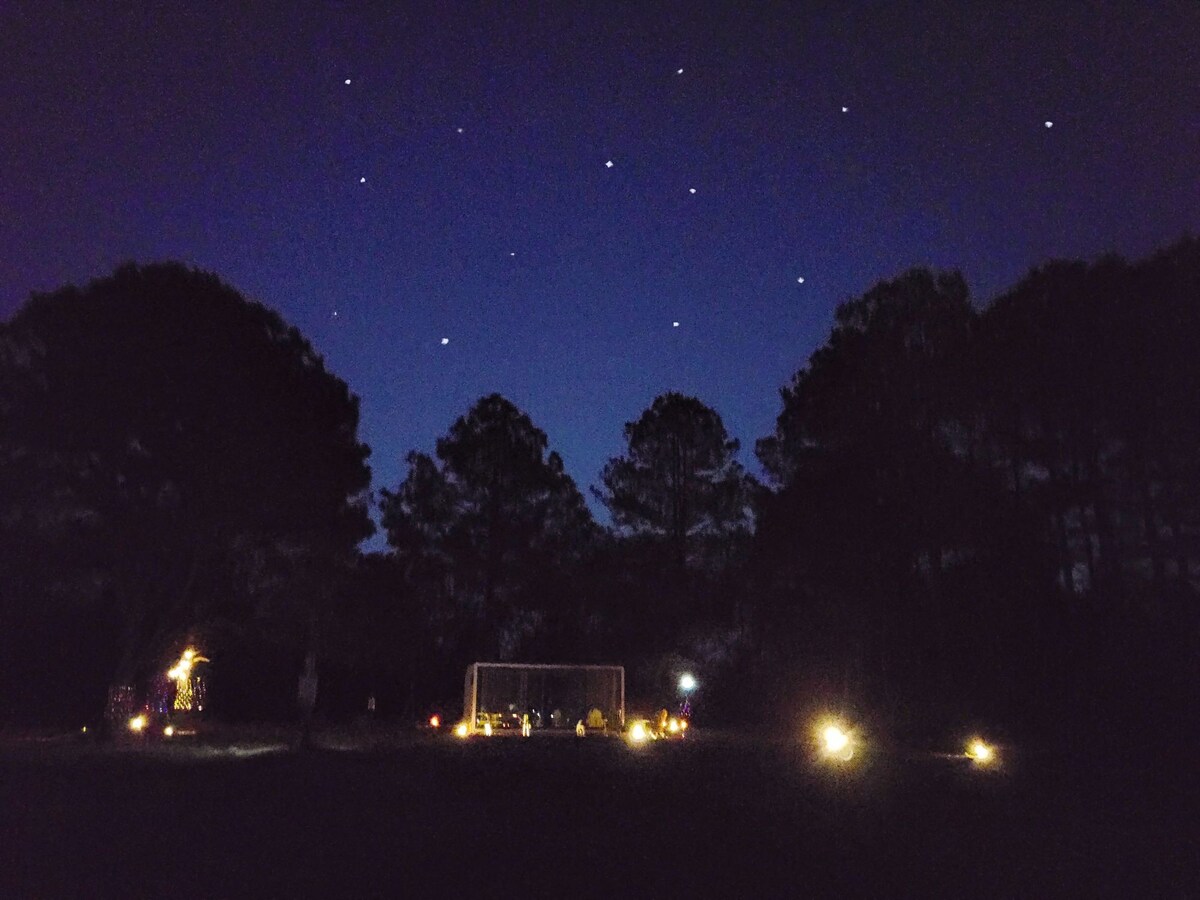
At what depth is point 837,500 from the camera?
3309cm

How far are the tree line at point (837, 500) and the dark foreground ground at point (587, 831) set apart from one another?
808cm

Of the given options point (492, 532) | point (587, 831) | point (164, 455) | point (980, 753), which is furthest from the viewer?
point (492, 532)

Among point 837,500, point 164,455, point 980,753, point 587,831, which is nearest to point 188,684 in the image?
point 164,455

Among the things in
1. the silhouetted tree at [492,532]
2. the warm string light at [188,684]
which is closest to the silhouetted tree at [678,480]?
the silhouetted tree at [492,532]

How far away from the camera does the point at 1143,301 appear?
2578 centimetres

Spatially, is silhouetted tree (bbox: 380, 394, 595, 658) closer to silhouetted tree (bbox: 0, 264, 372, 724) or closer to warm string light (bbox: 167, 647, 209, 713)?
warm string light (bbox: 167, 647, 209, 713)

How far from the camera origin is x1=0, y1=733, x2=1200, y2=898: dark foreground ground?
7.41 metres

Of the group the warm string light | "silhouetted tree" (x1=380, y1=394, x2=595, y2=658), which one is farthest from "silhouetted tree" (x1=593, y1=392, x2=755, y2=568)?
the warm string light

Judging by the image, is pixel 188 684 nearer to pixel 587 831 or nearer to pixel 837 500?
pixel 837 500

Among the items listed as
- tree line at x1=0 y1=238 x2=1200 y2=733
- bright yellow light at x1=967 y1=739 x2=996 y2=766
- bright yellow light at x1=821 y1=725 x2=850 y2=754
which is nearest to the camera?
bright yellow light at x1=967 y1=739 x2=996 y2=766

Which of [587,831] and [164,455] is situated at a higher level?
[164,455]

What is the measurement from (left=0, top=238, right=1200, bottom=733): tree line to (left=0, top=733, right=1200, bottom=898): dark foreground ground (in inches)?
318

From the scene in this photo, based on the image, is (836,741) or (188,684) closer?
(836,741)

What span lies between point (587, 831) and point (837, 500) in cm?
2411
